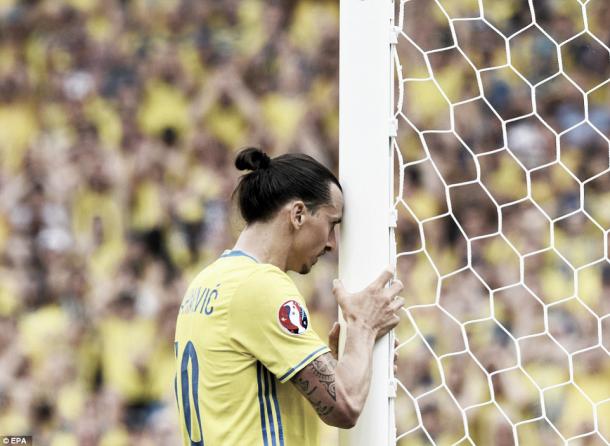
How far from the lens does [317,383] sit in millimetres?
1016

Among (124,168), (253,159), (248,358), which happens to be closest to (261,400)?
(248,358)

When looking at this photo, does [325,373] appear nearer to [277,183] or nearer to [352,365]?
[352,365]

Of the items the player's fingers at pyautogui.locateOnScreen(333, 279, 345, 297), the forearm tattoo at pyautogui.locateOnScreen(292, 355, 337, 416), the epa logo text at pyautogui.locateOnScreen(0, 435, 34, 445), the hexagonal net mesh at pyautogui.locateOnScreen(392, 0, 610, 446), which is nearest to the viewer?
the forearm tattoo at pyautogui.locateOnScreen(292, 355, 337, 416)

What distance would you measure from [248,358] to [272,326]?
5 centimetres

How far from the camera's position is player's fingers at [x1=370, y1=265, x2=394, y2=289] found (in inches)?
43.5

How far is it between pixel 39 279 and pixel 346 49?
178 cm

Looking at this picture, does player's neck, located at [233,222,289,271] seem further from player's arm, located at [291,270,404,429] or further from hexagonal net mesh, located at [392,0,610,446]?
hexagonal net mesh, located at [392,0,610,446]

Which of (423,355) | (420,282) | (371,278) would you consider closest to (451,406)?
(423,355)

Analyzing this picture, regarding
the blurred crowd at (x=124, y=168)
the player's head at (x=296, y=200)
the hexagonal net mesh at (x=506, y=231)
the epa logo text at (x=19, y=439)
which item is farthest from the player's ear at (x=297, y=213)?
the epa logo text at (x=19, y=439)

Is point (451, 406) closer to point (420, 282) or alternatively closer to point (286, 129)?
point (420, 282)

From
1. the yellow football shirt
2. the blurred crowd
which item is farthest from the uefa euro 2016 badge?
the blurred crowd

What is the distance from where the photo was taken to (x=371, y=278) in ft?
3.70

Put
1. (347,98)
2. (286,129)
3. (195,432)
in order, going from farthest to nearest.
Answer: (286,129) → (347,98) → (195,432)

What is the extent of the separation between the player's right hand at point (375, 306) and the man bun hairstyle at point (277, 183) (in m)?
0.11
